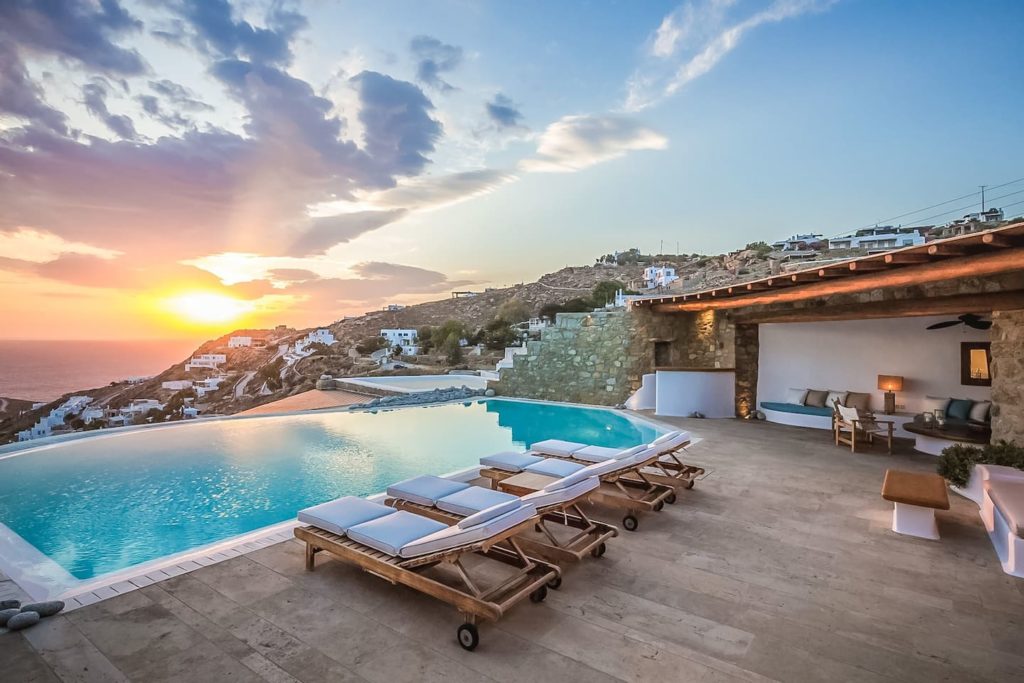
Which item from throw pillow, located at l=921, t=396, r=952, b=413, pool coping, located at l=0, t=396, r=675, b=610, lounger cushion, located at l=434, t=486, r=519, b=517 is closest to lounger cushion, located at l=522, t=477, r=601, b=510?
lounger cushion, located at l=434, t=486, r=519, b=517

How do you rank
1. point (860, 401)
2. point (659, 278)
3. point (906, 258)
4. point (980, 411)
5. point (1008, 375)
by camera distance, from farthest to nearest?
point (659, 278), point (860, 401), point (980, 411), point (1008, 375), point (906, 258)

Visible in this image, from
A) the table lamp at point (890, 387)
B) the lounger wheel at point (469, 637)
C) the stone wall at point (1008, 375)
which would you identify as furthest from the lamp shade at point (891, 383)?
the lounger wheel at point (469, 637)

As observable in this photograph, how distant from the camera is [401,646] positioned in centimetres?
259

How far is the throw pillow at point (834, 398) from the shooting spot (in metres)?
9.26

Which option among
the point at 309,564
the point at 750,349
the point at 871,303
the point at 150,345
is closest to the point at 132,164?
the point at 309,564

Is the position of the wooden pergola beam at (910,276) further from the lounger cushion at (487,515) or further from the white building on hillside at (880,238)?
the white building on hillside at (880,238)

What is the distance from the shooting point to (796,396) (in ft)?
32.9

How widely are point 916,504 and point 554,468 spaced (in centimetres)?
303

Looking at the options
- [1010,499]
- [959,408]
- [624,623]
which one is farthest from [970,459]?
[624,623]

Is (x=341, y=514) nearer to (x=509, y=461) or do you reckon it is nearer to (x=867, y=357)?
(x=509, y=461)

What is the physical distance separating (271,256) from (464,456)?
1434 centimetres

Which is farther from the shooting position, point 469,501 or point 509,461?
point 509,461

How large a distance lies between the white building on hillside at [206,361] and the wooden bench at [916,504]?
3497 centimetres

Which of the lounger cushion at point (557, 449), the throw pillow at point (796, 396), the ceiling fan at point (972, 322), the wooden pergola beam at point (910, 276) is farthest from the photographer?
the throw pillow at point (796, 396)
